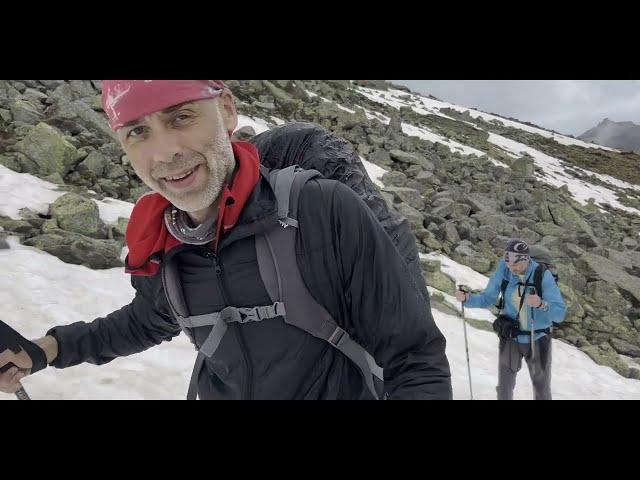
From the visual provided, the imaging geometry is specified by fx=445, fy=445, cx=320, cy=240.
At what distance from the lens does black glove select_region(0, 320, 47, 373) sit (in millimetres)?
1776

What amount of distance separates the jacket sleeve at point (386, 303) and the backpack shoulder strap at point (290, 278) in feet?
0.33

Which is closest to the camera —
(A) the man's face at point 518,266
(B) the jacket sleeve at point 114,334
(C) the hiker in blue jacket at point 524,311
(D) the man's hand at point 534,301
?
(B) the jacket sleeve at point 114,334

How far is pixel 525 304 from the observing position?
16.7 ft

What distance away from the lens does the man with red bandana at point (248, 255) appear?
4.90 ft

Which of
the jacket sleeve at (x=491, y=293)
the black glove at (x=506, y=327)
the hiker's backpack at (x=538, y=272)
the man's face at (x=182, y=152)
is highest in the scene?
the man's face at (x=182, y=152)

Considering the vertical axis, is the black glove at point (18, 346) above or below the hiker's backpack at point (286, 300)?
below

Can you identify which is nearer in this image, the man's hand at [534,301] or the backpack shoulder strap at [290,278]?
the backpack shoulder strap at [290,278]

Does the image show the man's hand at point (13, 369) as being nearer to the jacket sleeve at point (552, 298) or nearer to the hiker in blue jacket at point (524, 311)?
the hiker in blue jacket at point (524, 311)

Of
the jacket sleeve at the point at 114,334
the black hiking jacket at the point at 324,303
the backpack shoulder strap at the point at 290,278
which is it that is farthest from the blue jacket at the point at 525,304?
the jacket sleeve at the point at 114,334

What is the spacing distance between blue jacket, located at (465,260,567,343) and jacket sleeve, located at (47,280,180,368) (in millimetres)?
4323

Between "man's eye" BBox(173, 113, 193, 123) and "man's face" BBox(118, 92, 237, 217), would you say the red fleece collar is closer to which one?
"man's face" BBox(118, 92, 237, 217)

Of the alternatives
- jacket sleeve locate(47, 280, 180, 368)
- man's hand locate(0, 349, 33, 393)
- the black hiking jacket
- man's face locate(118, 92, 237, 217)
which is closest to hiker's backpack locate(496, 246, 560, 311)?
the black hiking jacket

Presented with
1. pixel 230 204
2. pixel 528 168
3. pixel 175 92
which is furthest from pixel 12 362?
pixel 528 168

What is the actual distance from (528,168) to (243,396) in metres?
27.7
